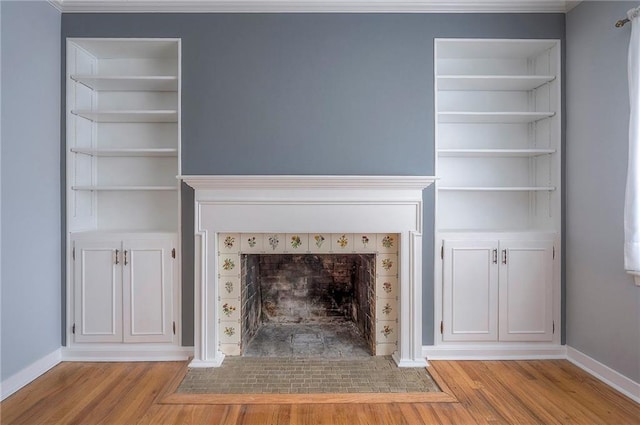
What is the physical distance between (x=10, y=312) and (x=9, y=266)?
0.29 meters

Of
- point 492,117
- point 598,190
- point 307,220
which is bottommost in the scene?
point 307,220

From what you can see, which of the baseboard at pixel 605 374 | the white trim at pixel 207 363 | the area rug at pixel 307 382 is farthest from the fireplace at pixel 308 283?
the baseboard at pixel 605 374

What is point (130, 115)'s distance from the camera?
2820 millimetres

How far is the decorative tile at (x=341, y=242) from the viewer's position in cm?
267

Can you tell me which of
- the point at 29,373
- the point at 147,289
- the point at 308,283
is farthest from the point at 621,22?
the point at 29,373

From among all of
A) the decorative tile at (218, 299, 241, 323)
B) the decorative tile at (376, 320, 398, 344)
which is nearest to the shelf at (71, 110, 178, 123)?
the decorative tile at (218, 299, 241, 323)

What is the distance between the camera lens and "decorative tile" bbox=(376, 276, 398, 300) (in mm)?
2719

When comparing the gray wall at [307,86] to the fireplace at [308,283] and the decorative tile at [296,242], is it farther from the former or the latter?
the decorative tile at [296,242]

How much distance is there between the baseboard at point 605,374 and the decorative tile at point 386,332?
1.32 meters

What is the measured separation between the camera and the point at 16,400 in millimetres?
2191

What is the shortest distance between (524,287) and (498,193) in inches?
31.5

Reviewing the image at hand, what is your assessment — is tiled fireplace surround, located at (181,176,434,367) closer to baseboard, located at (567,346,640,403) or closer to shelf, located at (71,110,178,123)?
shelf, located at (71,110,178,123)

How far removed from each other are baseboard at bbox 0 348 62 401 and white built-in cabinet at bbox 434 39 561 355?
2840mm

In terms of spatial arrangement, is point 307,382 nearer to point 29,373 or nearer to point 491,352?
point 491,352
